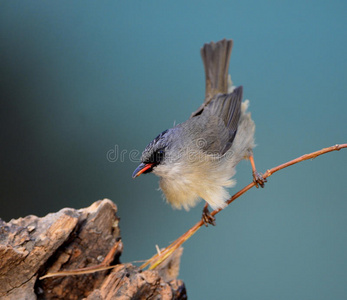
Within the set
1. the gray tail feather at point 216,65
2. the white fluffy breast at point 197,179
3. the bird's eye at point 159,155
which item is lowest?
the white fluffy breast at point 197,179

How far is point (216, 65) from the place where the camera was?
3.32 meters

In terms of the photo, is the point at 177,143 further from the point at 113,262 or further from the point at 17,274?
the point at 17,274

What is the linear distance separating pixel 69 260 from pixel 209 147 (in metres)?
1.27

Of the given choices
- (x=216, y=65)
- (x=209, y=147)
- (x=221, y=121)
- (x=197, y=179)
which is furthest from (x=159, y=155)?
(x=216, y=65)

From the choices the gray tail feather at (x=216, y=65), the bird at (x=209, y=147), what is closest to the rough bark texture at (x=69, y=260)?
the bird at (x=209, y=147)

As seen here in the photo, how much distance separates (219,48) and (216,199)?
1.56 meters

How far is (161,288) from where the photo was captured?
7.05ft

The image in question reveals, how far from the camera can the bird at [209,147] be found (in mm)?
2395

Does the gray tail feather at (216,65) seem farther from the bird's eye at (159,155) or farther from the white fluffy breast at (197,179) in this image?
the bird's eye at (159,155)

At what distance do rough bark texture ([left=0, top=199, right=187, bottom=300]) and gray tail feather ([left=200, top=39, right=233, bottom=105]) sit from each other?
1576 millimetres

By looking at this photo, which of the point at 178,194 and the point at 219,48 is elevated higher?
the point at 219,48

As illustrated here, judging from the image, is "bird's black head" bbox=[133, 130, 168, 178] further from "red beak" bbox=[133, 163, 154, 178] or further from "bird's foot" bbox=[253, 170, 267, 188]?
"bird's foot" bbox=[253, 170, 267, 188]

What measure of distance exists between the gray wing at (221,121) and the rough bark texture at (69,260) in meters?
0.90

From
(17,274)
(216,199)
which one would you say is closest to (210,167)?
(216,199)
